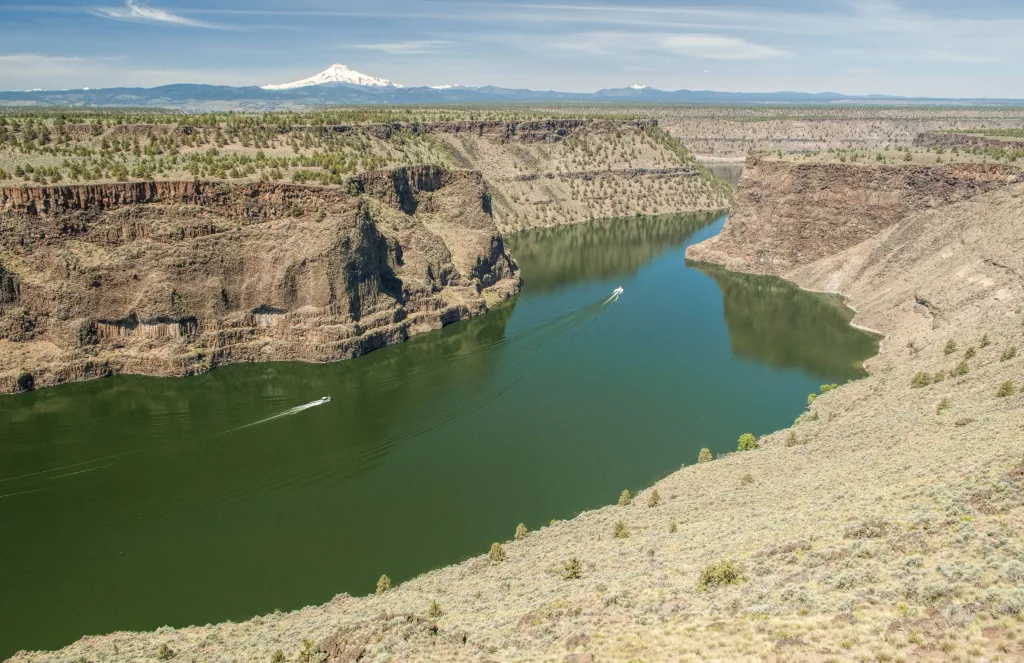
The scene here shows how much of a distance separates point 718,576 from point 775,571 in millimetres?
1617

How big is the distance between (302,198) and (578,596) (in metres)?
43.4

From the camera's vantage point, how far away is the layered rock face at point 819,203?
69375 millimetres

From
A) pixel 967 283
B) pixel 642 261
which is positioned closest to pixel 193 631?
pixel 967 283

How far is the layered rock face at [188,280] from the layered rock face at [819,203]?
4417cm

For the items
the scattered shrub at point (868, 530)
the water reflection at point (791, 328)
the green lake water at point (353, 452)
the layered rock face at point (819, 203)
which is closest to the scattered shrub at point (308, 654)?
the green lake water at point (353, 452)

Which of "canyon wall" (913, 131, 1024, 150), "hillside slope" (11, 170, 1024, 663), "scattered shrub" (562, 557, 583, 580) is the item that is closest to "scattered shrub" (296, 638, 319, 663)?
"hillside slope" (11, 170, 1024, 663)

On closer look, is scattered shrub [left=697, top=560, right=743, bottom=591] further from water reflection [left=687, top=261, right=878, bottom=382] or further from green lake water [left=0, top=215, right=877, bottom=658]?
water reflection [left=687, top=261, right=878, bottom=382]

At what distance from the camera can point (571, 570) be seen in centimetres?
2425

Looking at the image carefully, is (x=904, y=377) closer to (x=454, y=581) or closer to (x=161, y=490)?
(x=454, y=581)

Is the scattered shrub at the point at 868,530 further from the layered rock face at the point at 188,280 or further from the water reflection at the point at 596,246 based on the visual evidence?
the water reflection at the point at 596,246

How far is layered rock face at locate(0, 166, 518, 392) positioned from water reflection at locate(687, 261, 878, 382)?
28.9 m

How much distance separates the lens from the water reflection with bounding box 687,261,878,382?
5331 cm

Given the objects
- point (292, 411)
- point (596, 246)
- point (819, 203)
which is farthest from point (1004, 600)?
point (596, 246)

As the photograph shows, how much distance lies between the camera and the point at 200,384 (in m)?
50.0
